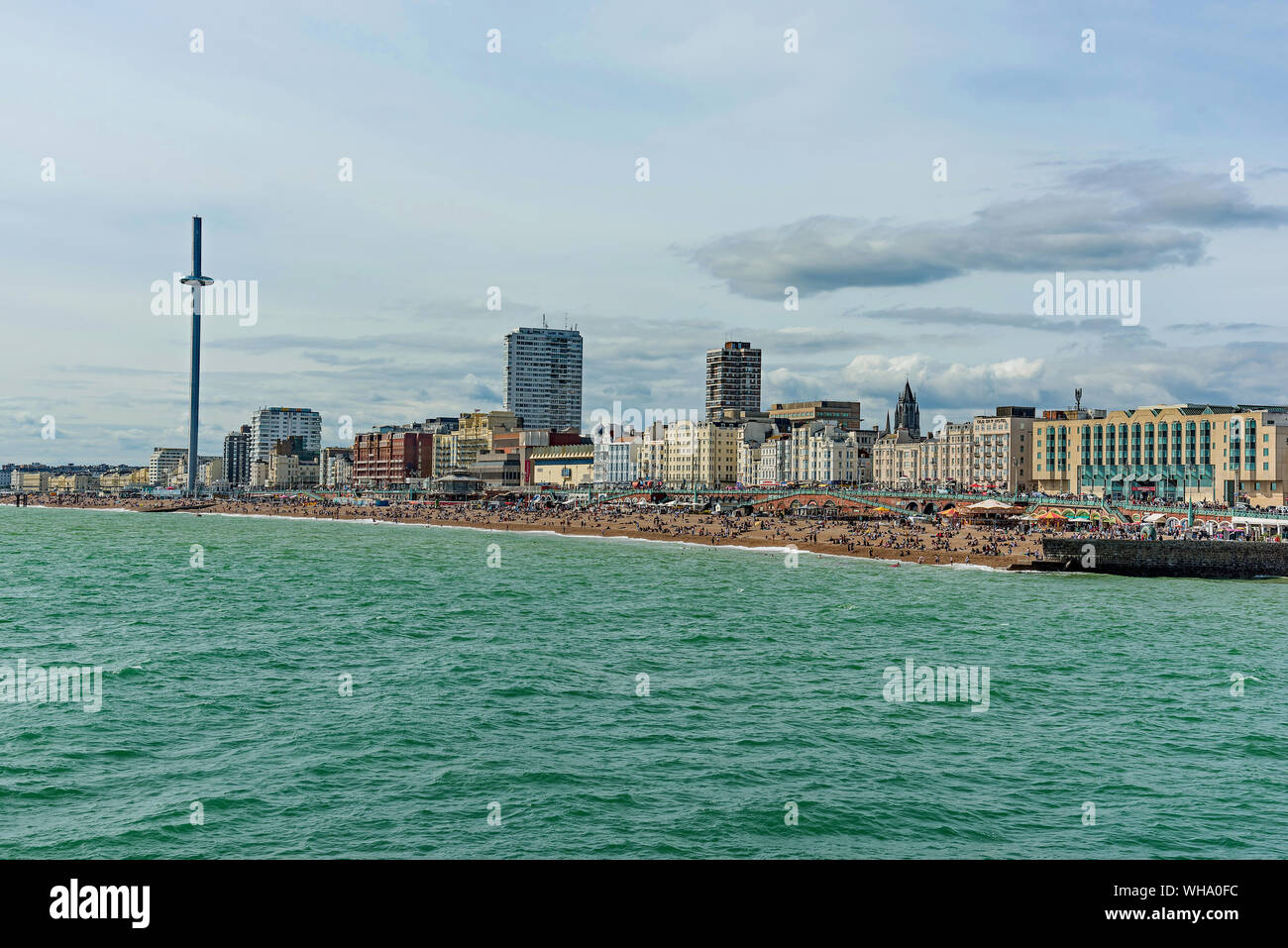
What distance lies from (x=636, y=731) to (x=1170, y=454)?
142774mm

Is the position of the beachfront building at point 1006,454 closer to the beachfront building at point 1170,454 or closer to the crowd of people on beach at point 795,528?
the beachfront building at point 1170,454

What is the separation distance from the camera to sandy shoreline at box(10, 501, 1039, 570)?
87.1m

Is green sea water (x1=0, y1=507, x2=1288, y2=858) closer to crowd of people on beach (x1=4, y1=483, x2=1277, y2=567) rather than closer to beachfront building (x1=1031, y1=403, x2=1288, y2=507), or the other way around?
crowd of people on beach (x1=4, y1=483, x2=1277, y2=567)

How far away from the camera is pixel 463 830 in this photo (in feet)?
61.7

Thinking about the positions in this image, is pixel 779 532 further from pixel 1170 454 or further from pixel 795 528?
pixel 1170 454

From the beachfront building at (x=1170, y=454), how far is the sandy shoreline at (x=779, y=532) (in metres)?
44.8

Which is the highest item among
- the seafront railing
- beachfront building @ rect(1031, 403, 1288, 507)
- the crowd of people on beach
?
beachfront building @ rect(1031, 403, 1288, 507)

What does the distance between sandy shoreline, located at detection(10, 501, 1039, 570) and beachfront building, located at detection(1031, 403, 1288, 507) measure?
44759 millimetres

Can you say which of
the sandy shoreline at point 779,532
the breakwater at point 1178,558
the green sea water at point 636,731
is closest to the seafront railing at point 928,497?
the sandy shoreline at point 779,532

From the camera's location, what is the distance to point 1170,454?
146375 mm

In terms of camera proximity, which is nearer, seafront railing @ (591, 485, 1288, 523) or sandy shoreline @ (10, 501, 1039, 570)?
sandy shoreline @ (10, 501, 1039, 570)

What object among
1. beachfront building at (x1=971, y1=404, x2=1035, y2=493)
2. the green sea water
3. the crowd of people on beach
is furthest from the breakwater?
beachfront building at (x1=971, y1=404, x2=1035, y2=493)

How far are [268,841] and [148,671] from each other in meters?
18.6
